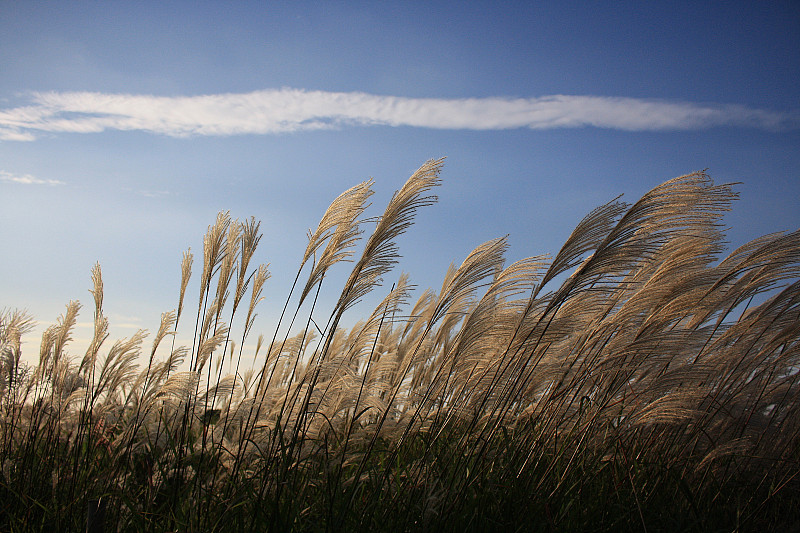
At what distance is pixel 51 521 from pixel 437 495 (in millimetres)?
2101

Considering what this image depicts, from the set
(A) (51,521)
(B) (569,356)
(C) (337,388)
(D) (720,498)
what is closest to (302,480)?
(C) (337,388)

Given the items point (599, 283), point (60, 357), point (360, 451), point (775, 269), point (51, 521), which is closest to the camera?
point (599, 283)

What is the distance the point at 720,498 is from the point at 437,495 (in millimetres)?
2081

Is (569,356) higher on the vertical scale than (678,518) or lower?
higher

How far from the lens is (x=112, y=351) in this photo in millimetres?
3539

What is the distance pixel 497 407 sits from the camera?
257cm

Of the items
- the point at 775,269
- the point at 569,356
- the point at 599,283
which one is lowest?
the point at 569,356

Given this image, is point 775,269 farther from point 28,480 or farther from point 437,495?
point 28,480

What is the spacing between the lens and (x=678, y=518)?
102 inches

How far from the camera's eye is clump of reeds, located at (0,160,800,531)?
2277mm

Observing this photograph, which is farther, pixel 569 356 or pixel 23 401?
pixel 23 401

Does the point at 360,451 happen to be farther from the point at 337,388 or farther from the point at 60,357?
the point at 60,357

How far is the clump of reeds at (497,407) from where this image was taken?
2.28 m

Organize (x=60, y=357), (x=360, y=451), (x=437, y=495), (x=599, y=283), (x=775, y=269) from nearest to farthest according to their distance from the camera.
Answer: (x=437, y=495), (x=599, y=283), (x=775, y=269), (x=360, y=451), (x=60, y=357)
